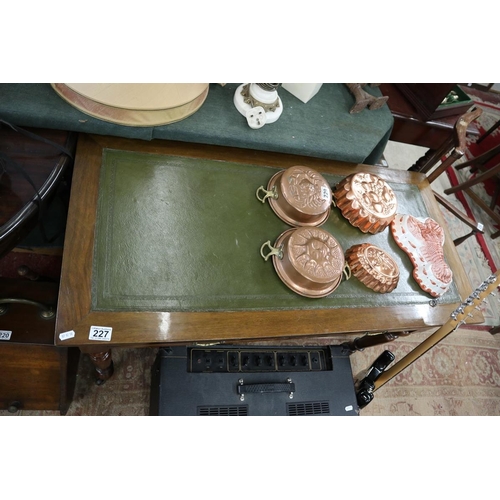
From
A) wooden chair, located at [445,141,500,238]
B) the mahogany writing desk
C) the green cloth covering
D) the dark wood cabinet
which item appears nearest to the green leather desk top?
the mahogany writing desk

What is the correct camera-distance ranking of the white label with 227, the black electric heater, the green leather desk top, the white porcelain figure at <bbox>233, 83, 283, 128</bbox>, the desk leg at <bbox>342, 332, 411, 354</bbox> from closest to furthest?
1. the white label with 227
2. the green leather desk top
3. the black electric heater
4. the white porcelain figure at <bbox>233, 83, 283, 128</bbox>
5. the desk leg at <bbox>342, 332, 411, 354</bbox>

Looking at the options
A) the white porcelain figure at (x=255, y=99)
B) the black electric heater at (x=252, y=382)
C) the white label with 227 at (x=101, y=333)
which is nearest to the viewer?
the white label with 227 at (x=101, y=333)

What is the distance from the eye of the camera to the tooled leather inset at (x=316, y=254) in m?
1.26

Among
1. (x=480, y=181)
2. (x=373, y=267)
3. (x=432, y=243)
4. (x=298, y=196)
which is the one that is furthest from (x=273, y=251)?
(x=480, y=181)

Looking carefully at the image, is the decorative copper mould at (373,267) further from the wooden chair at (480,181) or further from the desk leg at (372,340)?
the wooden chair at (480,181)

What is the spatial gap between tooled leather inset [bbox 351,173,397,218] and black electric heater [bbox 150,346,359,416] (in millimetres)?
665

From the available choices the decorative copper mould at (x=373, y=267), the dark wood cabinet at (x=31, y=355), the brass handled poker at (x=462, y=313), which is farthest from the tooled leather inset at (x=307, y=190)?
the dark wood cabinet at (x=31, y=355)

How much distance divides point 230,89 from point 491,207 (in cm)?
276

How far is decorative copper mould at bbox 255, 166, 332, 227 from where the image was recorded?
4.56ft

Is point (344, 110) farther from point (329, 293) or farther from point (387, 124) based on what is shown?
point (329, 293)

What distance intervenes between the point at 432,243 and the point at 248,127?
975 millimetres

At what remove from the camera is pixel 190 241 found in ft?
4.15

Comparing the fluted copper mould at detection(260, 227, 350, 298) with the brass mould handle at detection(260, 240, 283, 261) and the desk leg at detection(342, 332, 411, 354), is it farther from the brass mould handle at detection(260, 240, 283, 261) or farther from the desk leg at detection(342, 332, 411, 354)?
the desk leg at detection(342, 332, 411, 354)

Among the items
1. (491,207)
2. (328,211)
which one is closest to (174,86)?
(328,211)
